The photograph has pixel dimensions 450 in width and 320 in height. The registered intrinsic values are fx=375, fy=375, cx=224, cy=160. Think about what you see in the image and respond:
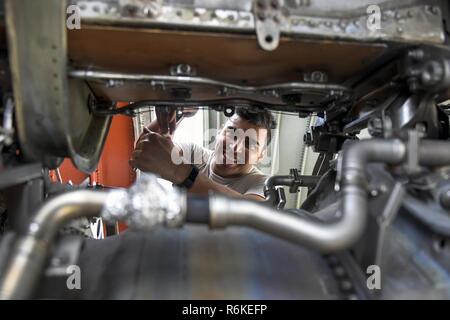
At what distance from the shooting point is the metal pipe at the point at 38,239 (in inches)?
21.5

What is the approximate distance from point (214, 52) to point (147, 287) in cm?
48

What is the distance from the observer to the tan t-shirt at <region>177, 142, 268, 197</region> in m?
2.11

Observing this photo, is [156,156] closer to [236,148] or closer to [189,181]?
[189,181]

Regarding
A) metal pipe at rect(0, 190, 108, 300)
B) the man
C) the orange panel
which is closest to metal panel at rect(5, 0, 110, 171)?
metal pipe at rect(0, 190, 108, 300)

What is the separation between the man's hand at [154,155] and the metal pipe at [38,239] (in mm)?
871

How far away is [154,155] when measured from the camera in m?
1.51

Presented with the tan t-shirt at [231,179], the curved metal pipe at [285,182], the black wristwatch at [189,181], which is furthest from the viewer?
the tan t-shirt at [231,179]

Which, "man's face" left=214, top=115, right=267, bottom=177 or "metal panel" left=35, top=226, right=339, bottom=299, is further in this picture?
"man's face" left=214, top=115, right=267, bottom=177

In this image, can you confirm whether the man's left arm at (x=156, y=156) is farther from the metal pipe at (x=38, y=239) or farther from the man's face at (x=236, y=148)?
the metal pipe at (x=38, y=239)

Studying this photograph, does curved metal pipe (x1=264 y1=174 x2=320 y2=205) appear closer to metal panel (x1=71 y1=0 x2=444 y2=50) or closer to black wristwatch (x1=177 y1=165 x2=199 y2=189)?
black wristwatch (x1=177 y1=165 x2=199 y2=189)

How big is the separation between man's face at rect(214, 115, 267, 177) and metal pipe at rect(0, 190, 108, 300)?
1431 millimetres
